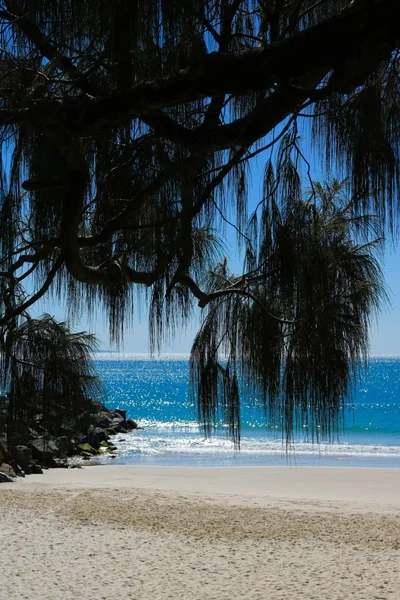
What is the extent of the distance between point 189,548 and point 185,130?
4.92 metres

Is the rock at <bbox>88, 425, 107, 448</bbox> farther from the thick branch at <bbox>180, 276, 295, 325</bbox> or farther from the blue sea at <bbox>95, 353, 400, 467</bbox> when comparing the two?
the thick branch at <bbox>180, 276, 295, 325</bbox>

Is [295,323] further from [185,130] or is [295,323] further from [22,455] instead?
[22,455]

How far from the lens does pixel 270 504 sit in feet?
34.1

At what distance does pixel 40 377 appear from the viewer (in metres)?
2.84

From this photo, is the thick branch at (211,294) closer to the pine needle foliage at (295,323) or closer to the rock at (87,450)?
the pine needle foliage at (295,323)

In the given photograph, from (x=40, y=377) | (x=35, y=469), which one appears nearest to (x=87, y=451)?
(x=35, y=469)

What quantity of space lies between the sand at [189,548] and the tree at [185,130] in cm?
280

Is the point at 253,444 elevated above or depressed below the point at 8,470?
below

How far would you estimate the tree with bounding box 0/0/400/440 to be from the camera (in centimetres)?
167

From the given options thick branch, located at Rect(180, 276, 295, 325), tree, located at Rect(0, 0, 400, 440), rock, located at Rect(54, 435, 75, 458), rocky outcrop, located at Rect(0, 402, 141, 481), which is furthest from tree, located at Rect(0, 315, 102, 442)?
rock, located at Rect(54, 435, 75, 458)

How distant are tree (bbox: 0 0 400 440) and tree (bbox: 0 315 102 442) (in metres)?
0.25

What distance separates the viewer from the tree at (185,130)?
1670 millimetres

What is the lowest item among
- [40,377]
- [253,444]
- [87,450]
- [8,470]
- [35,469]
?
[253,444]

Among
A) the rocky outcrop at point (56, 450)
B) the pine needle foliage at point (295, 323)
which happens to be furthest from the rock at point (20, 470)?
the pine needle foliage at point (295, 323)
